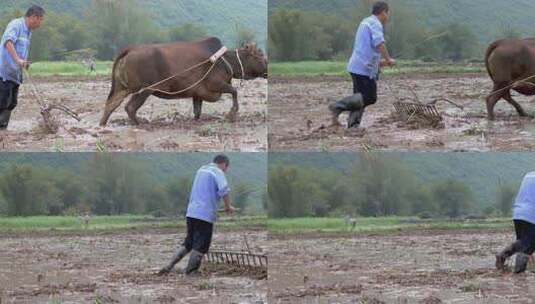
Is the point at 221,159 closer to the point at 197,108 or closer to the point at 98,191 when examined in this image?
the point at 197,108

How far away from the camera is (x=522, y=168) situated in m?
11.0

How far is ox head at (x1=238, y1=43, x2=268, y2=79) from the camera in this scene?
1127 cm

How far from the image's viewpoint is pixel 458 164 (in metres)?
11.1

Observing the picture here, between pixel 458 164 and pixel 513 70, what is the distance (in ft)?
3.30

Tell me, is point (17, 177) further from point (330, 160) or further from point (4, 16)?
point (330, 160)

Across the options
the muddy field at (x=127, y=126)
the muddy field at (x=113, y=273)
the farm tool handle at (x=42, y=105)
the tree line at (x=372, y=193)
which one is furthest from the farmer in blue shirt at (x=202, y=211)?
the farm tool handle at (x=42, y=105)

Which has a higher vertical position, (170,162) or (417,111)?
(417,111)

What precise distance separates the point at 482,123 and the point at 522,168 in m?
0.55

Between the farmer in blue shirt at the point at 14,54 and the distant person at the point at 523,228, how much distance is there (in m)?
4.49

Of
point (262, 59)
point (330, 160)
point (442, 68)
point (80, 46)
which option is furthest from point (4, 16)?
point (442, 68)

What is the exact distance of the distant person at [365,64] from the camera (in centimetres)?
1052

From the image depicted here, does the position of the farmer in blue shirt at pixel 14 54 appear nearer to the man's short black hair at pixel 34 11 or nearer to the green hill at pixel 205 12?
the man's short black hair at pixel 34 11

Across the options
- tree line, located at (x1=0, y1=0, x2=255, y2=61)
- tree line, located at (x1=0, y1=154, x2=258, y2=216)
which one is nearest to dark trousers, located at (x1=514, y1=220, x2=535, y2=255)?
tree line, located at (x1=0, y1=154, x2=258, y2=216)

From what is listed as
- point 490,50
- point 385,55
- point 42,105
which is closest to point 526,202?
point 490,50
